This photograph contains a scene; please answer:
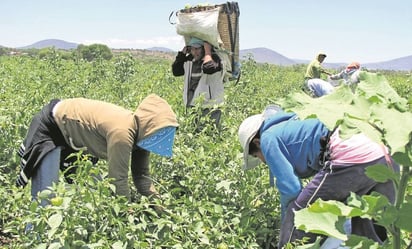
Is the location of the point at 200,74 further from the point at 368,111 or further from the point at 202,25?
the point at 368,111

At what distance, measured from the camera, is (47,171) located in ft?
8.75

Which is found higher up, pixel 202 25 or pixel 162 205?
pixel 202 25

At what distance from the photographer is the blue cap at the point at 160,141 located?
246cm

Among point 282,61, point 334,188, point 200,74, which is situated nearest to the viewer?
point 334,188

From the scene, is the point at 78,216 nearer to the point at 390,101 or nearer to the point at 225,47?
the point at 390,101

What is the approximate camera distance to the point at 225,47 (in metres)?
4.84

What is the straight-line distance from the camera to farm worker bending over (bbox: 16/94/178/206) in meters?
2.44

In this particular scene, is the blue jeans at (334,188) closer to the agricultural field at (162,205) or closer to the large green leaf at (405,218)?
the agricultural field at (162,205)

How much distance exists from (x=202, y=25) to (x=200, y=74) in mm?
460

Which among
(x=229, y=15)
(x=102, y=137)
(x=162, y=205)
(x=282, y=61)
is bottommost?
(x=282, y=61)

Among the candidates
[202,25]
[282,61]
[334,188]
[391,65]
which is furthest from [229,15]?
[282,61]

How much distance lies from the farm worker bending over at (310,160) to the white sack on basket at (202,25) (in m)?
2.21

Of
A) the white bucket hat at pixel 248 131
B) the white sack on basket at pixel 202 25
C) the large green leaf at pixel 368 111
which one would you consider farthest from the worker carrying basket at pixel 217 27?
the large green leaf at pixel 368 111

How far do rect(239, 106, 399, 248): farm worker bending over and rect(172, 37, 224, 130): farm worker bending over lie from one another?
2181mm
